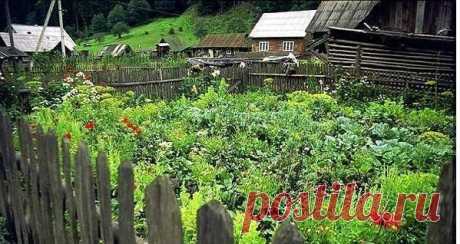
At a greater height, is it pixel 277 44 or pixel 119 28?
pixel 119 28

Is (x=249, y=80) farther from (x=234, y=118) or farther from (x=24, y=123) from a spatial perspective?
(x=24, y=123)

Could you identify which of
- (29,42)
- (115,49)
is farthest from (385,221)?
(115,49)

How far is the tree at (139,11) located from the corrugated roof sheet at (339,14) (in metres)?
33.1

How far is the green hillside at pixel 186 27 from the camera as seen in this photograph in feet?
166

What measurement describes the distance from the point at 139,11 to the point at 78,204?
197 ft

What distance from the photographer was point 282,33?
39.7m

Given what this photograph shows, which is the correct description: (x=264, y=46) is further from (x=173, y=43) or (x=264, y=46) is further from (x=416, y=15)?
(x=416, y=15)

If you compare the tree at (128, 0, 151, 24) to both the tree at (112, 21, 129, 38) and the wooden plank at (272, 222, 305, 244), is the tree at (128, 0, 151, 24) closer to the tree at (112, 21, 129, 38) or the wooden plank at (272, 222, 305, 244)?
the tree at (112, 21, 129, 38)

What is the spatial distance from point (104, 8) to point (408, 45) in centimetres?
4308

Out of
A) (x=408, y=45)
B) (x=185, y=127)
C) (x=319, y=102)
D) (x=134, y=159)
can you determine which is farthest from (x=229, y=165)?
(x=408, y=45)

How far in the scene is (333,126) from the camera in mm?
6160

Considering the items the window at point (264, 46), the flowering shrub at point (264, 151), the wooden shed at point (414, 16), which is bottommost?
the flowering shrub at point (264, 151)

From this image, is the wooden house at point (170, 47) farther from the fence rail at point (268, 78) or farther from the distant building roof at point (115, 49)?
the fence rail at point (268, 78)

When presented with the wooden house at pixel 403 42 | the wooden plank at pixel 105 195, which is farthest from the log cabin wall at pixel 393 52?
the wooden plank at pixel 105 195
